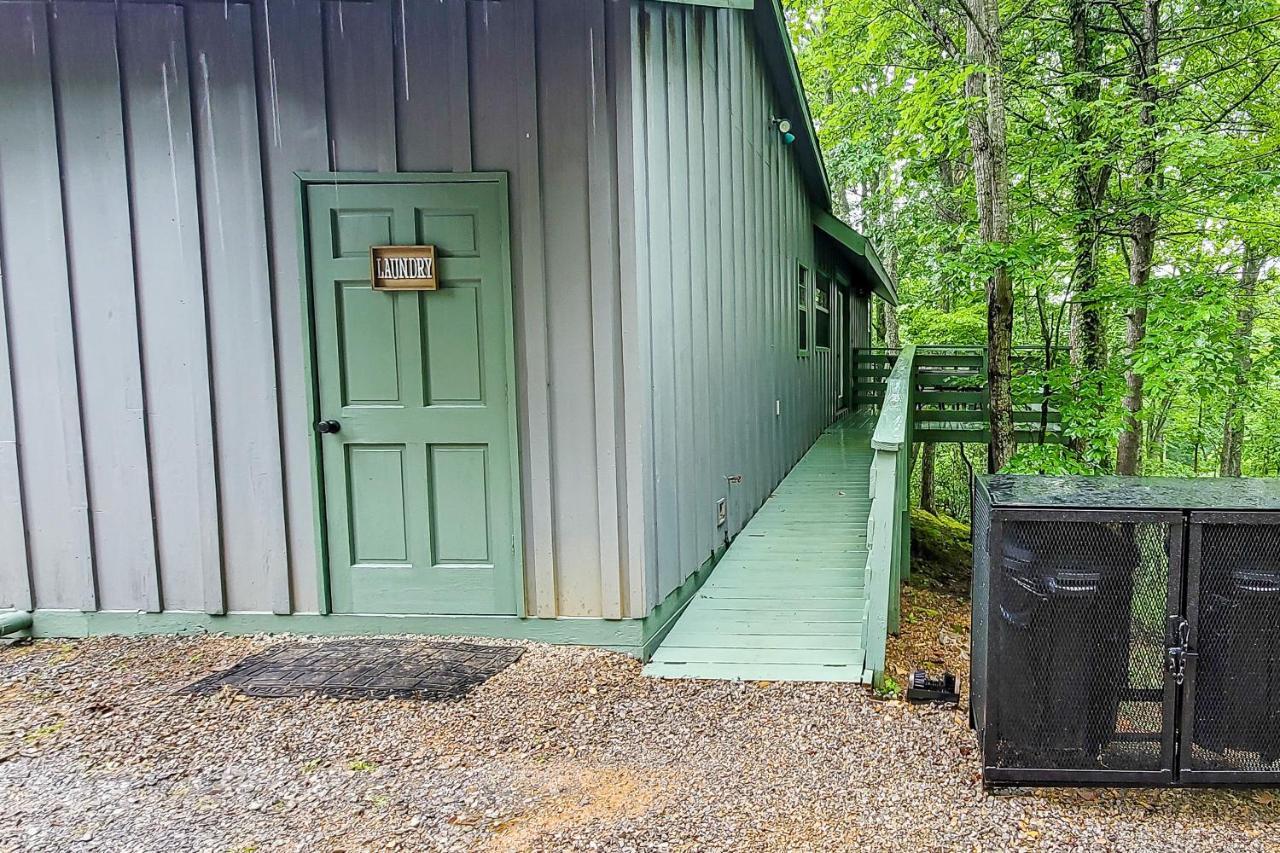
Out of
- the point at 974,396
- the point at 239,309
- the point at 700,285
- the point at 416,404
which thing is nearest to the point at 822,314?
the point at 974,396

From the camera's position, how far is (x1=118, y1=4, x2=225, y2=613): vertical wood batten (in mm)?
3695

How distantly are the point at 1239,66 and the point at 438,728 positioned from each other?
10.2 meters

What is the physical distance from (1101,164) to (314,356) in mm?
6863

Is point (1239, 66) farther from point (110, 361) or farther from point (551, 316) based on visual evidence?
point (110, 361)

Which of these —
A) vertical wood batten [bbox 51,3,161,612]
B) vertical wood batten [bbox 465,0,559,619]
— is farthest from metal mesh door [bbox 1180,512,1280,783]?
vertical wood batten [bbox 51,3,161,612]

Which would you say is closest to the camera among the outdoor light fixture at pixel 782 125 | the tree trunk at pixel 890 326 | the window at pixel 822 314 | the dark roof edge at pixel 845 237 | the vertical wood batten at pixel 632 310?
the vertical wood batten at pixel 632 310

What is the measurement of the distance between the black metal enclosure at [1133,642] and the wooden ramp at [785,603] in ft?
Answer: 3.28

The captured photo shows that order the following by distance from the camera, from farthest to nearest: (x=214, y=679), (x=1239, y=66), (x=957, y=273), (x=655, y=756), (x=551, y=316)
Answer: (x=1239, y=66) → (x=957, y=273) → (x=551, y=316) → (x=214, y=679) → (x=655, y=756)

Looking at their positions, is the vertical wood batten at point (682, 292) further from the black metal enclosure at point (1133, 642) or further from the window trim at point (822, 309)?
the window trim at point (822, 309)

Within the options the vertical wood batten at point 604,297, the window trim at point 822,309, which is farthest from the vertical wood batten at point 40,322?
the window trim at point 822,309

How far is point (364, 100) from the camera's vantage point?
3.64 m

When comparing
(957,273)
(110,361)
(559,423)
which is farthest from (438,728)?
(957,273)

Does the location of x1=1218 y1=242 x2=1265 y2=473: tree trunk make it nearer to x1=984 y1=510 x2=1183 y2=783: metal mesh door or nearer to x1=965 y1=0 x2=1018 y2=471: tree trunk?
x1=965 y1=0 x2=1018 y2=471: tree trunk

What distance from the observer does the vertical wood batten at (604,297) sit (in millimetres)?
3512
